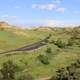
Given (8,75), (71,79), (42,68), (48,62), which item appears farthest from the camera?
(48,62)

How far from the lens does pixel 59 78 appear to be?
120 ft

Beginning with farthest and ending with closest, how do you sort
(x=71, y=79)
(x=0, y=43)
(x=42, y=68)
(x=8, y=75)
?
(x=0, y=43)
(x=42, y=68)
(x=8, y=75)
(x=71, y=79)

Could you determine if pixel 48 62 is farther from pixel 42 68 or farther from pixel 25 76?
pixel 25 76

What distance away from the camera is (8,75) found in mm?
43000

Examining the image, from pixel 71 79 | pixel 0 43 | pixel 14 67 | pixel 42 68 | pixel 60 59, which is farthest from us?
pixel 0 43

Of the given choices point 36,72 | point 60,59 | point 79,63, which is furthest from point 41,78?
point 60,59

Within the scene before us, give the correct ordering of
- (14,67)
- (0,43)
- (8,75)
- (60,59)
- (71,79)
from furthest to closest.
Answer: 1. (0,43)
2. (60,59)
3. (14,67)
4. (8,75)
5. (71,79)

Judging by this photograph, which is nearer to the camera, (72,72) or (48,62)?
(72,72)

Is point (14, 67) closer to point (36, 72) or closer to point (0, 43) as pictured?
point (36, 72)

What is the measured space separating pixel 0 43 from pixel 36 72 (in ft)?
277

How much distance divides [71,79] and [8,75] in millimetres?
11019

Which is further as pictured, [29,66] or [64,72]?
[29,66]

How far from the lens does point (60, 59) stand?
64000 millimetres

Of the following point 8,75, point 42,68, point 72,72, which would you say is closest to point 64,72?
point 72,72
